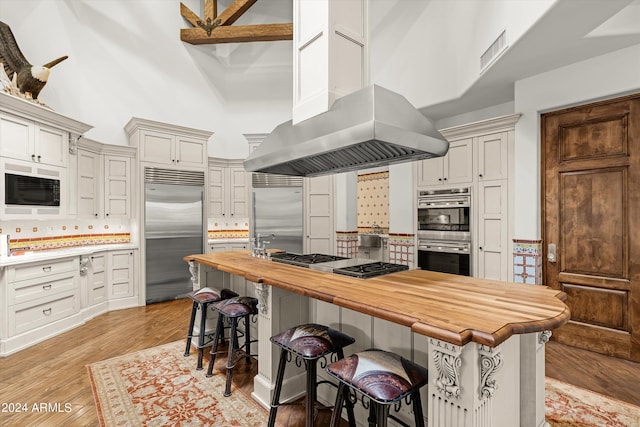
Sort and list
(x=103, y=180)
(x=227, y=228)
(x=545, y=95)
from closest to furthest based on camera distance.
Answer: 1. (x=545, y=95)
2. (x=103, y=180)
3. (x=227, y=228)

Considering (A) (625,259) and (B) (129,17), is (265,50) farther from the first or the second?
(A) (625,259)

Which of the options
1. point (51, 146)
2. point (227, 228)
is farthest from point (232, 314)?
point (227, 228)

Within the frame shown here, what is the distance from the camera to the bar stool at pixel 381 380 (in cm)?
125

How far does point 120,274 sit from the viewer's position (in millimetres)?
4527

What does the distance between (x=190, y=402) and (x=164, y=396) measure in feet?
0.76

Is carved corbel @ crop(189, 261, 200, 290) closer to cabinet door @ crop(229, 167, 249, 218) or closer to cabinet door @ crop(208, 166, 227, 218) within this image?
cabinet door @ crop(208, 166, 227, 218)

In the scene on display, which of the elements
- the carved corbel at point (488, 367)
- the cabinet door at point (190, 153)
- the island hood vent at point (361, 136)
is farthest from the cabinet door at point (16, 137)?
the carved corbel at point (488, 367)

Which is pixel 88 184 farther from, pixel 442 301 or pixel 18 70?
pixel 442 301

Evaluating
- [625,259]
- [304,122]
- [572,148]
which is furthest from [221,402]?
[572,148]

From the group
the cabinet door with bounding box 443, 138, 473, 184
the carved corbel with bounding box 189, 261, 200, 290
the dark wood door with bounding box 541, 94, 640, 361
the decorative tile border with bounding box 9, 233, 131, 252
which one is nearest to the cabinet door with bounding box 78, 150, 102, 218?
the decorative tile border with bounding box 9, 233, 131, 252

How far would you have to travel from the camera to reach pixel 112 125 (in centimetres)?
493

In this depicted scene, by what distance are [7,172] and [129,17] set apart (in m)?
3.55

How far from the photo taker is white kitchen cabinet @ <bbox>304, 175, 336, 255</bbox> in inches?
215

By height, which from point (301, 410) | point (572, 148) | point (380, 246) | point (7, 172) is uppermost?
point (572, 148)
